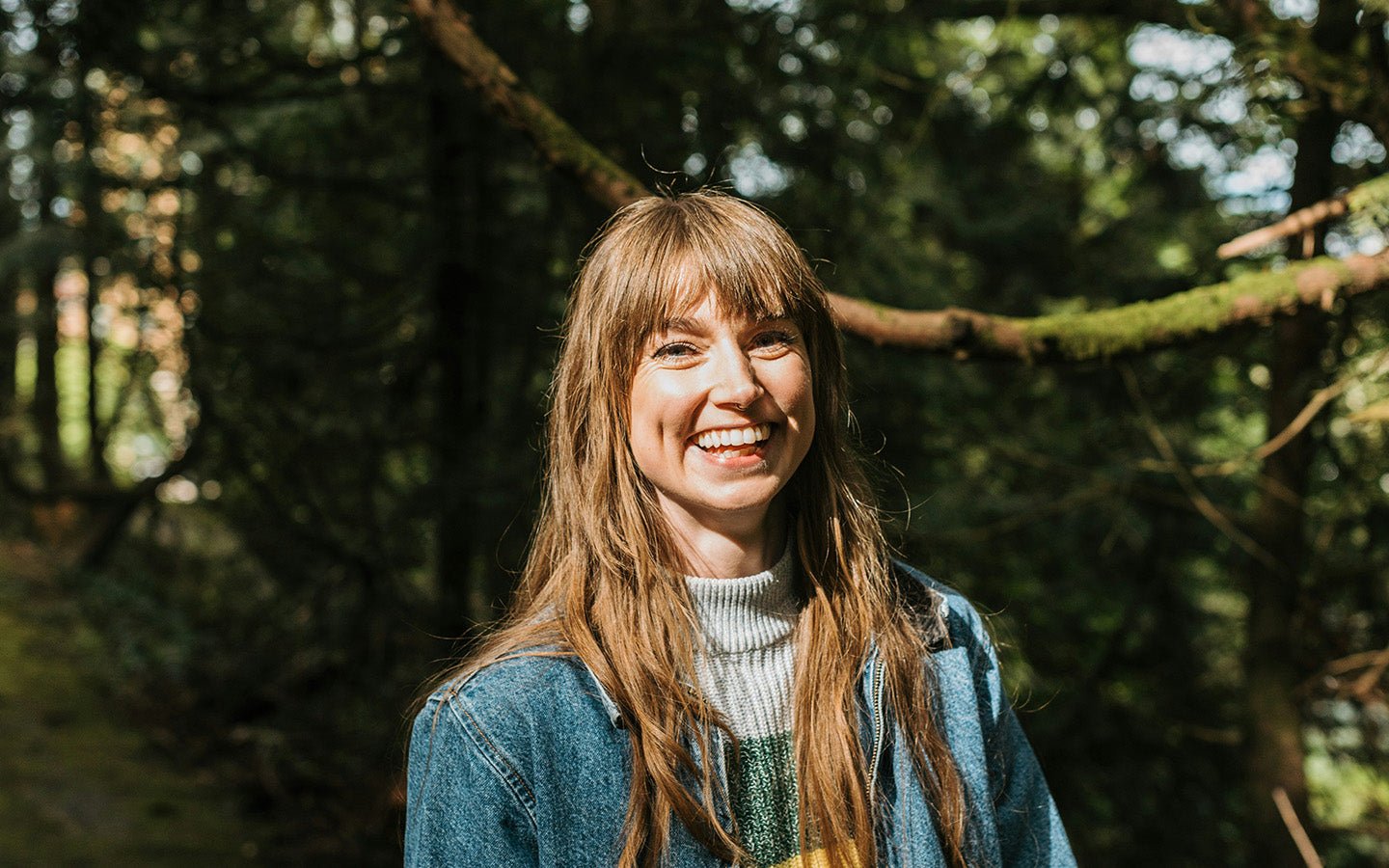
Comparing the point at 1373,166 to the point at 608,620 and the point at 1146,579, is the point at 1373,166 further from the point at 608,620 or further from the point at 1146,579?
the point at 608,620

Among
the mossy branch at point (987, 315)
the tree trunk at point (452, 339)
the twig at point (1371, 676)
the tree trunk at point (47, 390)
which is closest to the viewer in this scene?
the mossy branch at point (987, 315)

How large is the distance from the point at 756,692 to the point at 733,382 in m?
0.51

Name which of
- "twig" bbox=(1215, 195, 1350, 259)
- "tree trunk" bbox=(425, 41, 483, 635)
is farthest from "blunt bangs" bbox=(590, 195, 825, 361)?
"tree trunk" bbox=(425, 41, 483, 635)

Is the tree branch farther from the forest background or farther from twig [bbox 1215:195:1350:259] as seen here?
twig [bbox 1215:195:1350:259]

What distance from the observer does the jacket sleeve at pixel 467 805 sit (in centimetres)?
155

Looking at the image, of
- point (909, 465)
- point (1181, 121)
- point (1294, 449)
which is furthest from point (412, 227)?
point (1294, 449)

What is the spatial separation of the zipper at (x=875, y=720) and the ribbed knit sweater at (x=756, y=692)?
129 mm

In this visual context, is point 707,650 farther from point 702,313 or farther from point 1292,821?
point 1292,821

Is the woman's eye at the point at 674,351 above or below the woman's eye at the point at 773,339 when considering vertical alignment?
below

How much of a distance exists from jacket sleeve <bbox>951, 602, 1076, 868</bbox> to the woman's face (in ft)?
1.88

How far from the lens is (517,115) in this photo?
2428 mm

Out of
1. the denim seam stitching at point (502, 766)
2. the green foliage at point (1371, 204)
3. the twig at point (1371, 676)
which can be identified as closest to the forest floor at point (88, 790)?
the denim seam stitching at point (502, 766)

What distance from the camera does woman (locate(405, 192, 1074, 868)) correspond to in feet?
5.28

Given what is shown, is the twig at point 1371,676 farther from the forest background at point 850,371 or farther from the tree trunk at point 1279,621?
the tree trunk at point 1279,621
